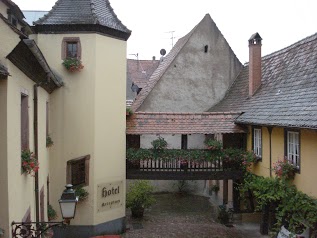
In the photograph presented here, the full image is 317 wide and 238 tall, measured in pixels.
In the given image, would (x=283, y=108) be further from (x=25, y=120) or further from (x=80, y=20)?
(x=25, y=120)

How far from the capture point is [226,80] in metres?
24.0

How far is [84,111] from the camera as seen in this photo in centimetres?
1509

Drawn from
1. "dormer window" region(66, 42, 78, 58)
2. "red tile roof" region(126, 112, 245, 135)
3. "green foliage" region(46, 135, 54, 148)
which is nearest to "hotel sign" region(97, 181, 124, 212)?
"red tile roof" region(126, 112, 245, 135)

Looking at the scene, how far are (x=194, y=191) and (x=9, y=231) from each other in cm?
1929

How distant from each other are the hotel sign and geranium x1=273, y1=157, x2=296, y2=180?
21.8 ft

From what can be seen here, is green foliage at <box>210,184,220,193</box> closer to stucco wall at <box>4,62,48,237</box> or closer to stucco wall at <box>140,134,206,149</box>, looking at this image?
stucco wall at <box>140,134,206,149</box>

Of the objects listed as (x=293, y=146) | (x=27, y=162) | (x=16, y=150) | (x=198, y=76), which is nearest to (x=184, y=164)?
(x=293, y=146)

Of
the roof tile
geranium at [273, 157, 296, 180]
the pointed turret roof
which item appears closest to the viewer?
the roof tile

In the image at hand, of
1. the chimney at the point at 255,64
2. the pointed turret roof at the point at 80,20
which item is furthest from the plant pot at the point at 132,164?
the chimney at the point at 255,64

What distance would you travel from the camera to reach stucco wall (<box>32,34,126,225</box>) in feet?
48.9

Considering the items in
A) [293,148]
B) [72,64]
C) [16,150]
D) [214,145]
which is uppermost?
[72,64]

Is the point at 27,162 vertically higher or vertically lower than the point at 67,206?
higher

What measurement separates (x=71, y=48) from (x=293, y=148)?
30.0ft

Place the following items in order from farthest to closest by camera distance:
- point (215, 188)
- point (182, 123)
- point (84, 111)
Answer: point (215, 188)
point (182, 123)
point (84, 111)
